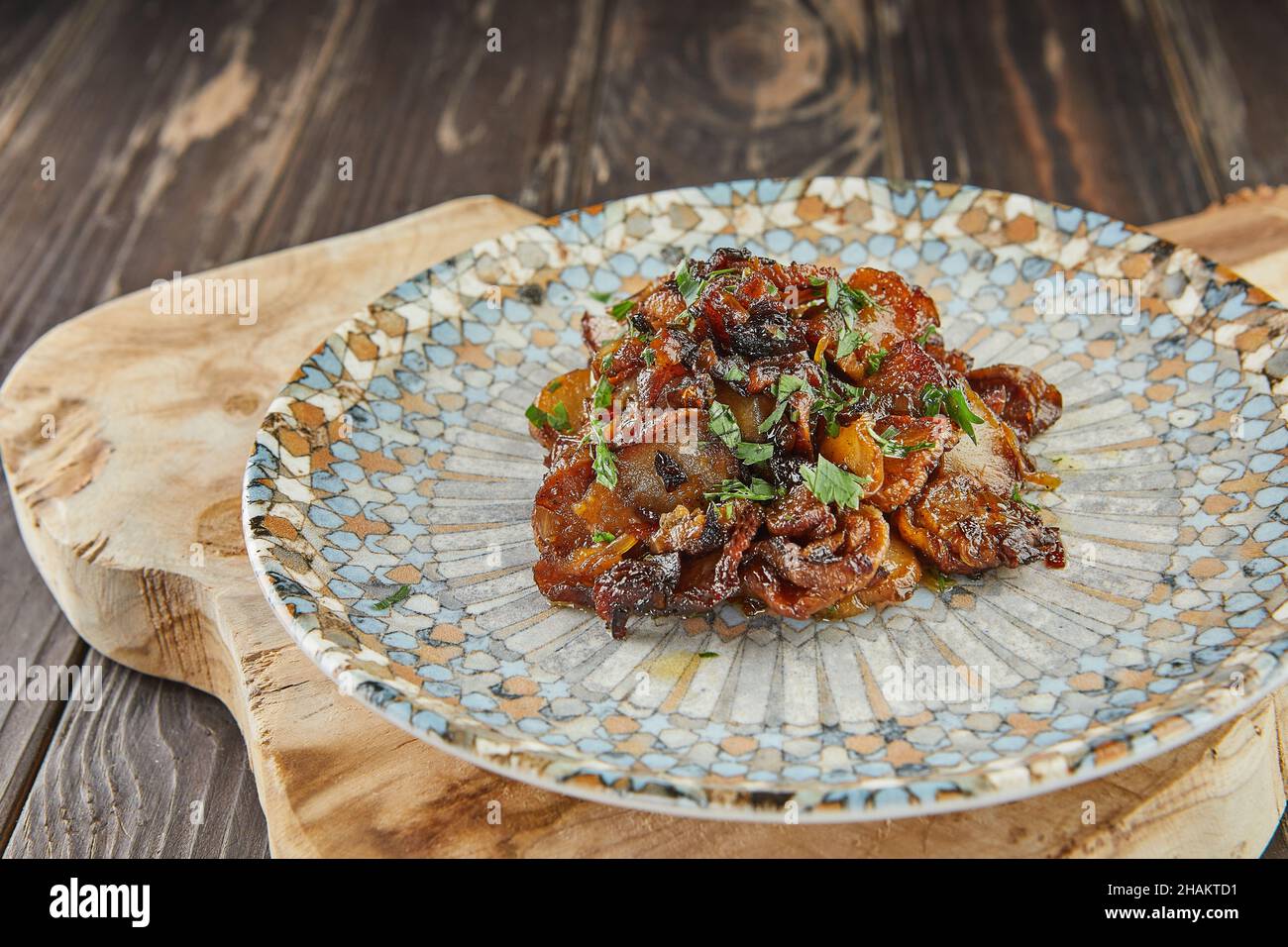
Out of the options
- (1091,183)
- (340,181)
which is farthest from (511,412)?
(1091,183)

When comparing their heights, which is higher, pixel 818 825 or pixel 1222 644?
pixel 1222 644

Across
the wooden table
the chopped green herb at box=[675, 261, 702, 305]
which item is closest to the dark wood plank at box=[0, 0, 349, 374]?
the wooden table

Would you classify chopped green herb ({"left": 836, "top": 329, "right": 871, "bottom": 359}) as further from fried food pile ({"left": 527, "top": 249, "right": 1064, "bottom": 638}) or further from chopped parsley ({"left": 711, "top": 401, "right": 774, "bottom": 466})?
chopped parsley ({"left": 711, "top": 401, "right": 774, "bottom": 466})

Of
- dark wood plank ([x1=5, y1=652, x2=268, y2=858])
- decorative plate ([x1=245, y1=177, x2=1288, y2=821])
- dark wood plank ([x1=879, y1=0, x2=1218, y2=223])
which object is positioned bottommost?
dark wood plank ([x1=5, y1=652, x2=268, y2=858])

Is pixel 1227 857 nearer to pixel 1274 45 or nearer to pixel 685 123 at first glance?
pixel 685 123

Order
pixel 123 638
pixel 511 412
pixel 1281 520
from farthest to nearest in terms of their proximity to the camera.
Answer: pixel 511 412, pixel 123 638, pixel 1281 520

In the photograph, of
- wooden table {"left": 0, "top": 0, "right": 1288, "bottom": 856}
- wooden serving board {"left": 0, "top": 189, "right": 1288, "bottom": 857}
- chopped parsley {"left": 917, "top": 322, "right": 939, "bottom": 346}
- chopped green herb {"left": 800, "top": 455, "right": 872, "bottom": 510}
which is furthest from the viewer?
wooden table {"left": 0, "top": 0, "right": 1288, "bottom": 856}

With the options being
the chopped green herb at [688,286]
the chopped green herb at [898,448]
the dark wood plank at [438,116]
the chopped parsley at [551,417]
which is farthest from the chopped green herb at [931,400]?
the dark wood plank at [438,116]
